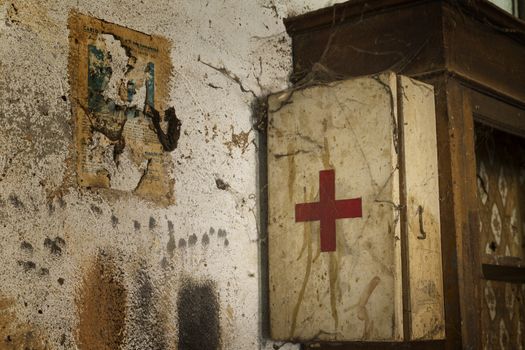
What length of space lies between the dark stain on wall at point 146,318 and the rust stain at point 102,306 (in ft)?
0.10

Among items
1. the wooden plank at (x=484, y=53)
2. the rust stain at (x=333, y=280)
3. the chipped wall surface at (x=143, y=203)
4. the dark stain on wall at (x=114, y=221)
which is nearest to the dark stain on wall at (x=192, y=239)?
the chipped wall surface at (x=143, y=203)

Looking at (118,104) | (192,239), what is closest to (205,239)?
(192,239)

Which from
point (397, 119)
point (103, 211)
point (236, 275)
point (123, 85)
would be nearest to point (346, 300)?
point (236, 275)

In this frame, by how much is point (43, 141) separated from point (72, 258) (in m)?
0.23

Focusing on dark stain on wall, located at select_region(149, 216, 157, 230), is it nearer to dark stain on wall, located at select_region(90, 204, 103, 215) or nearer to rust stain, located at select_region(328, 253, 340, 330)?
dark stain on wall, located at select_region(90, 204, 103, 215)

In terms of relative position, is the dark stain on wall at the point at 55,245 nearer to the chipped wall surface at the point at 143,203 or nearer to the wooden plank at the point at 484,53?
the chipped wall surface at the point at 143,203

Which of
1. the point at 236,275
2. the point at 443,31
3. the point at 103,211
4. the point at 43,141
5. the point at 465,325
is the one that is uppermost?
the point at 443,31

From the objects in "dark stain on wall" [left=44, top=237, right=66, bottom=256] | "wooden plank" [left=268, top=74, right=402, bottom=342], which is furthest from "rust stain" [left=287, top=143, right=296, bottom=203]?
"dark stain on wall" [left=44, top=237, right=66, bottom=256]

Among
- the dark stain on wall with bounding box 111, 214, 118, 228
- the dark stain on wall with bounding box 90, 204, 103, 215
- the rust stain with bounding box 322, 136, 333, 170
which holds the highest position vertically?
the rust stain with bounding box 322, 136, 333, 170

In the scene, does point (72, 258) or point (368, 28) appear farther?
point (368, 28)

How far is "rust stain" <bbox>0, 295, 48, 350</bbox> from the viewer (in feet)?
4.37

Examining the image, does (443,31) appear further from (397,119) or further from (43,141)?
(43,141)

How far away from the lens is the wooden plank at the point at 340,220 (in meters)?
1.65

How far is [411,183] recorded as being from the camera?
1.68m
